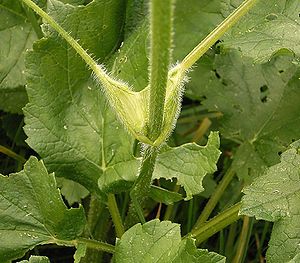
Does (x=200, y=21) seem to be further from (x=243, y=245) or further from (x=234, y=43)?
(x=243, y=245)

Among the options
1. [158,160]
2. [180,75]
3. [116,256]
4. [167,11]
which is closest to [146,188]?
[158,160]

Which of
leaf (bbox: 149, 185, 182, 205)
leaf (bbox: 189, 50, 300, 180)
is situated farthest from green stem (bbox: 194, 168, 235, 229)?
leaf (bbox: 149, 185, 182, 205)

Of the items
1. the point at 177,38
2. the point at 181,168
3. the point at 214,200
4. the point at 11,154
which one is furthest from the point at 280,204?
the point at 11,154

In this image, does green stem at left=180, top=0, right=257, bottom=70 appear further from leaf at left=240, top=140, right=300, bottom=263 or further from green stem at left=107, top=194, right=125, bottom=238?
green stem at left=107, top=194, right=125, bottom=238

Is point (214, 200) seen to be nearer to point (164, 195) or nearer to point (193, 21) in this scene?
point (164, 195)

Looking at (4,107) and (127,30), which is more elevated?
(127,30)

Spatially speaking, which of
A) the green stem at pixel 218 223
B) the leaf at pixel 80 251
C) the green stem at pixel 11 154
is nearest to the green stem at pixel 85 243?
the leaf at pixel 80 251

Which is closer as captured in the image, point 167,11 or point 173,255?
point 167,11
